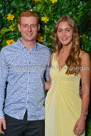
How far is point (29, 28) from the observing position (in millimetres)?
2377

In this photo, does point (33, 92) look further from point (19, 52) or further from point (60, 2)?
point (60, 2)

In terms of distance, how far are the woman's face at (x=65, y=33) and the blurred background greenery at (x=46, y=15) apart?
17.0 inches

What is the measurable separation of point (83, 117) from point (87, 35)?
0.93 meters

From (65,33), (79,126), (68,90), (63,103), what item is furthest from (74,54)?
(79,126)

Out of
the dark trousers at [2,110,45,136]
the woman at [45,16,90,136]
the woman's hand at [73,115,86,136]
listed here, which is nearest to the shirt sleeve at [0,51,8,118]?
the dark trousers at [2,110,45,136]

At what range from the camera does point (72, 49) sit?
2383mm

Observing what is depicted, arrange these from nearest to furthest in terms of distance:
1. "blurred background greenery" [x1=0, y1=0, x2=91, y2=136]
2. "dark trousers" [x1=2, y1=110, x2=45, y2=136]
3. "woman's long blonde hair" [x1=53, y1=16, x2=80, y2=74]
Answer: "woman's long blonde hair" [x1=53, y1=16, x2=80, y2=74] → "dark trousers" [x1=2, y1=110, x2=45, y2=136] → "blurred background greenery" [x1=0, y1=0, x2=91, y2=136]

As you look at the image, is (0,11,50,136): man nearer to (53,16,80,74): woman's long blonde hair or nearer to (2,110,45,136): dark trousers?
(2,110,45,136): dark trousers

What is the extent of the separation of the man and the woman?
0.35 feet

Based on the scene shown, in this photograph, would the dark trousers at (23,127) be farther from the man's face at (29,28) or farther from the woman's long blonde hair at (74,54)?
the man's face at (29,28)

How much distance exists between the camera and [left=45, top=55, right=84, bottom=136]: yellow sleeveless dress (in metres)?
2.31

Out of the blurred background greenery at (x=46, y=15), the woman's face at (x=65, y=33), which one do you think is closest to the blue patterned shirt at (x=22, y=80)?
the woman's face at (x=65, y=33)

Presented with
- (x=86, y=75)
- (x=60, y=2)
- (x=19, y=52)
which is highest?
(x=60, y=2)

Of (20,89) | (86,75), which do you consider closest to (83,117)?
(86,75)
